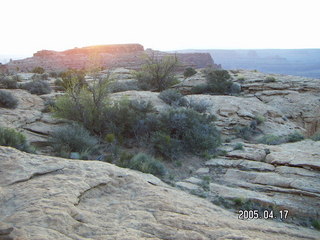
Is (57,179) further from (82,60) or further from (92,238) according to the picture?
(82,60)

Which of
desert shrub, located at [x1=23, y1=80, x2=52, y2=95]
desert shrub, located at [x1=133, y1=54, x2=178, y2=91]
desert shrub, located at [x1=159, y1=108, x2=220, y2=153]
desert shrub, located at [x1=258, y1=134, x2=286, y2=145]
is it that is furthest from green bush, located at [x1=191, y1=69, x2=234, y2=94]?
desert shrub, located at [x1=159, y1=108, x2=220, y2=153]

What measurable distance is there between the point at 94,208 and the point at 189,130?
211 inches

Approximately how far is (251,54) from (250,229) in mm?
109092

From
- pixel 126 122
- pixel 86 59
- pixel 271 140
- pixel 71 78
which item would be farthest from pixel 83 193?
pixel 86 59

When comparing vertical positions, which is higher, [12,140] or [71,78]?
[71,78]

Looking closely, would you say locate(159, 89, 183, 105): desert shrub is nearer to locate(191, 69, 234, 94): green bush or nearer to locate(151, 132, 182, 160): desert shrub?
locate(151, 132, 182, 160): desert shrub

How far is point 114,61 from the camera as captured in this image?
4581 cm

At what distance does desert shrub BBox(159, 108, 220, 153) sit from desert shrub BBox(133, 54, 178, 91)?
29.8 feet

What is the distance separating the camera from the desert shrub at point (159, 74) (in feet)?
58.9

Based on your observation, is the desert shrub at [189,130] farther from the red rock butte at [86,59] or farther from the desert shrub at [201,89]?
the red rock butte at [86,59]

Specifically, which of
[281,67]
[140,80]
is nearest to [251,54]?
[281,67]

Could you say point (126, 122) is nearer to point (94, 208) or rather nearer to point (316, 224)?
point (94, 208)

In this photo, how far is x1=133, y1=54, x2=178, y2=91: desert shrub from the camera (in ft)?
58.9
